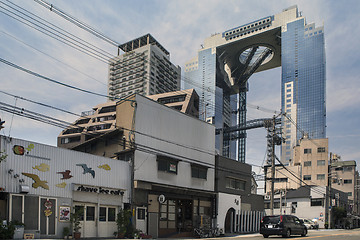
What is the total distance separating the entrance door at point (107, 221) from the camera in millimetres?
25247

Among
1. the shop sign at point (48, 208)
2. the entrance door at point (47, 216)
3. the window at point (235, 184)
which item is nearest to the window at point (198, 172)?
the window at point (235, 184)

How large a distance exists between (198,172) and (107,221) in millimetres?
11835

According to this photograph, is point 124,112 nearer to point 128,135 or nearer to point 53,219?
point 128,135

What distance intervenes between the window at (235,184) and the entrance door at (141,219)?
1311cm

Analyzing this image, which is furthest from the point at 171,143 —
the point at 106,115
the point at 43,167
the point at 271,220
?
the point at 106,115

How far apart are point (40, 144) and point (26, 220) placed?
4411mm

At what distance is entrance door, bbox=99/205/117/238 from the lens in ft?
82.8

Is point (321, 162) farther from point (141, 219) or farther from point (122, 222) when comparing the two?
point (122, 222)

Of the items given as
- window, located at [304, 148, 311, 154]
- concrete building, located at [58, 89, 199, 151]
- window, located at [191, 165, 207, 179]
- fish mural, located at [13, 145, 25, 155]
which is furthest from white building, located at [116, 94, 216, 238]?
concrete building, located at [58, 89, 199, 151]

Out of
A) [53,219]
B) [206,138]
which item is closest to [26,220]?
[53,219]

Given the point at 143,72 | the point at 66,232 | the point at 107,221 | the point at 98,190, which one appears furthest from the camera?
the point at 143,72

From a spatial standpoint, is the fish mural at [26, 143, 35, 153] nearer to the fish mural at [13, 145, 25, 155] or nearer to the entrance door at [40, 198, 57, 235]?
the fish mural at [13, 145, 25, 155]

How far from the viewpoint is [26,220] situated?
2064cm

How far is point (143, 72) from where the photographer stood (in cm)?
16900
